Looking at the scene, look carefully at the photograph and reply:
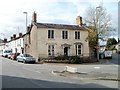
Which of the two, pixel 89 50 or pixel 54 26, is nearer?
pixel 54 26

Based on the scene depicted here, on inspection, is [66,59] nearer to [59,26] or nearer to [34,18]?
[59,26]

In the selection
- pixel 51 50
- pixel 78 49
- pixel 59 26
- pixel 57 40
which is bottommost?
pixel 51 50

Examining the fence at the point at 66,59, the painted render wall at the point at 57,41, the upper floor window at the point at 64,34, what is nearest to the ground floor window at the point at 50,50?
the painted render wall at the point at 57,41

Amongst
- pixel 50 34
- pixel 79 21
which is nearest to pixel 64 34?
pixel 50 34

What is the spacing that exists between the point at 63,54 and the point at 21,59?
9.01 metres

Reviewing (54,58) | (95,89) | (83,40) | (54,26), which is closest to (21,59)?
(54,58)

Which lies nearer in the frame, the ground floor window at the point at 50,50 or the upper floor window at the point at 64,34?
the ground floor window at the point at 50,50

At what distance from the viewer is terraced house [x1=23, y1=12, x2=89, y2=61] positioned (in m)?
55.9

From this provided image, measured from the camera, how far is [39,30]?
55.6 metres

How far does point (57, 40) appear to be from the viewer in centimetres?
5756

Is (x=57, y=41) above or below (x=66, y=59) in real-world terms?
above

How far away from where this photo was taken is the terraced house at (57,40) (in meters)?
55.9

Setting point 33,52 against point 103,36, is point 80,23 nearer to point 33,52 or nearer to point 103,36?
point 103,36

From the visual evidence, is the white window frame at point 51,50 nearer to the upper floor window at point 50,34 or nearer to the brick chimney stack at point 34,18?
the upper floor window at point 50,34
